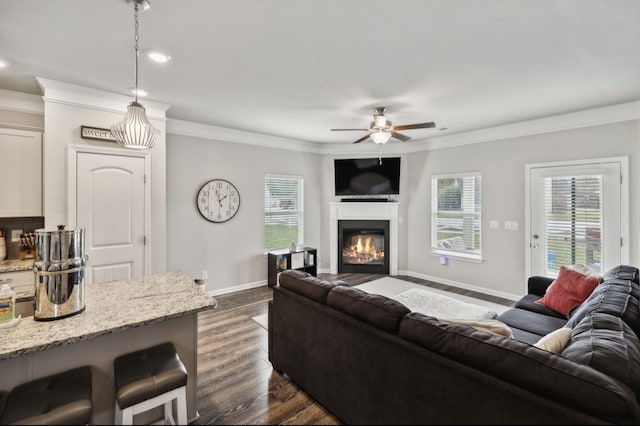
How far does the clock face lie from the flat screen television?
2.04 meters

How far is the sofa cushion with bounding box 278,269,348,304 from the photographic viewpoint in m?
2.07

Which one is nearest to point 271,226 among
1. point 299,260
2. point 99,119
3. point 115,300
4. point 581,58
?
point 299,260

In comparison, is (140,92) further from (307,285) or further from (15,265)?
(307,285)

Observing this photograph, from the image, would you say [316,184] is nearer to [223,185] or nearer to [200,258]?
[223,185]

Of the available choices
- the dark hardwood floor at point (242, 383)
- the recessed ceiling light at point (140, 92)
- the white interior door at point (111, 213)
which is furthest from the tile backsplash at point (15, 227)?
the dark hardwood floor at point (242, 383)

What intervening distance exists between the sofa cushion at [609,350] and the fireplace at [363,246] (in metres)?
4.19

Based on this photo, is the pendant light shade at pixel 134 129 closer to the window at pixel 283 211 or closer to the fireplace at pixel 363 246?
the window at pixel 283 211

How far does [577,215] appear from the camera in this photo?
3811mm

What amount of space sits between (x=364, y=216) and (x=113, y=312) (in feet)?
15.2

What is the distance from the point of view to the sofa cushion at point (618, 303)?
5.76 ft

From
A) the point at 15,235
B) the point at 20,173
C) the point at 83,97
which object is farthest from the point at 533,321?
the point at 15,235

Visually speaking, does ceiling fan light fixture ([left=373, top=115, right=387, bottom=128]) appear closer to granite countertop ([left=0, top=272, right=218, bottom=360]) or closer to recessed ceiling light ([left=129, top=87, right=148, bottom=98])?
recessed ceiling light ([left=129, top=87, right=148, bottom=98])

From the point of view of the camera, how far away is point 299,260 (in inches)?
204

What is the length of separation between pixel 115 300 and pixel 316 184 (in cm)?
441
